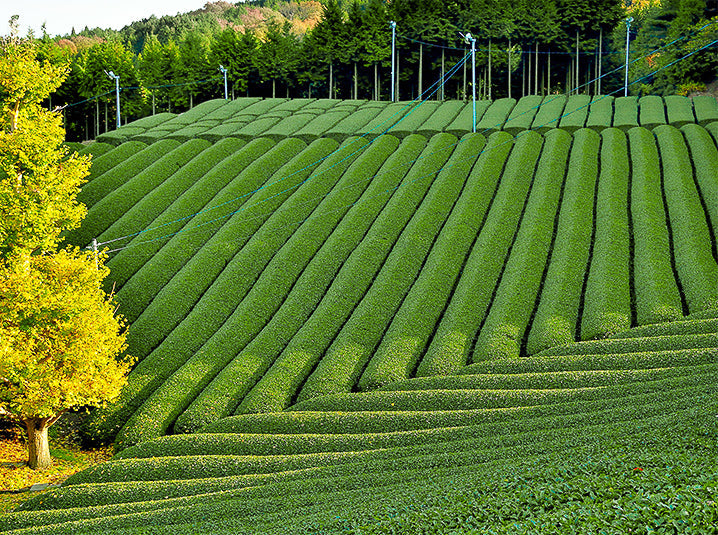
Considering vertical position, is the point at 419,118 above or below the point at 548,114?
above

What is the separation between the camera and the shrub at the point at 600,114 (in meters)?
64.9

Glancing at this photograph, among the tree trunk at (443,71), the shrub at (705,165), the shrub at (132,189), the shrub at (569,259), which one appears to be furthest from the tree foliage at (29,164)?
the tree trunk at (443,71)

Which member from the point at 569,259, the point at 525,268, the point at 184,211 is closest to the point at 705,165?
the point at 569,259

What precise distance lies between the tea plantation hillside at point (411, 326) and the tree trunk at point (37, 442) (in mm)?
2651

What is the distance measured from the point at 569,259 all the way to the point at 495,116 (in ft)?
110

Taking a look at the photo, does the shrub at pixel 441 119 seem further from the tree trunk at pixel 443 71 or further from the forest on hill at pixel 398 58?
the forest on hill at pixel 398 58

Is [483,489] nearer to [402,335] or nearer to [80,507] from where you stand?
[80,507]

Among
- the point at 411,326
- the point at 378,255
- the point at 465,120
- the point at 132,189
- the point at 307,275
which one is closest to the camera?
the point at 411,326

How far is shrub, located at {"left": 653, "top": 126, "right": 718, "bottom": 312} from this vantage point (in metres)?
37.4

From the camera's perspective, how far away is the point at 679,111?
2726 inches

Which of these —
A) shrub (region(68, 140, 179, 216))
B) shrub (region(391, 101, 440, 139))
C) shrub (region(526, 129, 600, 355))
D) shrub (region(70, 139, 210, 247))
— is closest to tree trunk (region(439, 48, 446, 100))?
shrub (region(391, 101, 440, 139))

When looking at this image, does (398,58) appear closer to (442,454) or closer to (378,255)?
(378,255)

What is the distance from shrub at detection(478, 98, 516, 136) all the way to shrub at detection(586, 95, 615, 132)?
841 centimetres

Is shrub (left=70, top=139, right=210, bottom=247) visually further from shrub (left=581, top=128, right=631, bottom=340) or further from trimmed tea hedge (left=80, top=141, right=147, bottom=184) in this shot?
shrub (left=581, top=128, right=631, bottom=340)
